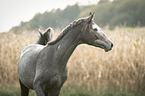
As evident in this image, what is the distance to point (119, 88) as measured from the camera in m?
4.65

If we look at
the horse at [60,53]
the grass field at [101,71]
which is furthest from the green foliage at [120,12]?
the horse at [60,53]

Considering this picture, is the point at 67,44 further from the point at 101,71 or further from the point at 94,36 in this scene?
the point at 101,71

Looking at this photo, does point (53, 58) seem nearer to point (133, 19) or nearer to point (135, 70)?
point (135, 70)

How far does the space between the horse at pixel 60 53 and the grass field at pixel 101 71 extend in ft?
8.55

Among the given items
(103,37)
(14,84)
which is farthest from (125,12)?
(103,37)

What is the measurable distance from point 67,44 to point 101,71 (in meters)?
3.06

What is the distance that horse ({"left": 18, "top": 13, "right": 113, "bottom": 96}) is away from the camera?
1.88 m

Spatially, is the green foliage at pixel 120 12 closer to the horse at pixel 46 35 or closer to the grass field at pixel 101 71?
the grass field at pixel 101 71

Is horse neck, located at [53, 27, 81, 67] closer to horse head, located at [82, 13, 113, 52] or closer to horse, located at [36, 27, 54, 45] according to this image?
horse head, located at [82, 13, 113, 52]

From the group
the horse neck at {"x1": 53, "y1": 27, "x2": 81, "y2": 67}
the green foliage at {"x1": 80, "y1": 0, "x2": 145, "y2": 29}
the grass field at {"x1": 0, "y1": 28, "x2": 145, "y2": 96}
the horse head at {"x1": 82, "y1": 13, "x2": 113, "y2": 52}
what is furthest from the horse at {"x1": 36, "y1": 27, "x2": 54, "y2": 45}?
the green foliage at {"x1": 80, "y1": 0, "x2": 145, "y2": 29}

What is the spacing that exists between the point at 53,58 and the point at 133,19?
23397mm

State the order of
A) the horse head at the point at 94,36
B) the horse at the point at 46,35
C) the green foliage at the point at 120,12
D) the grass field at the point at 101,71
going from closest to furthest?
the horse head at the point at 94,36 < the horse at the point at 46,35 < the grass field at the point at 101,71 < the green foliage at the point at 120,12

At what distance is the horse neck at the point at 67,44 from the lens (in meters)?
1.90

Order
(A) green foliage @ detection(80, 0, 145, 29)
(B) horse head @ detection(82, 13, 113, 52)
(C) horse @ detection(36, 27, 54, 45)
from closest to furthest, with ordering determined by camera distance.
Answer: (B) horse head @ detection(82, 13, 113, 52), (C) horse @ detection(36, 27, 54, 45), (A) green foliage @ detection(80, 0, 145, 29)
